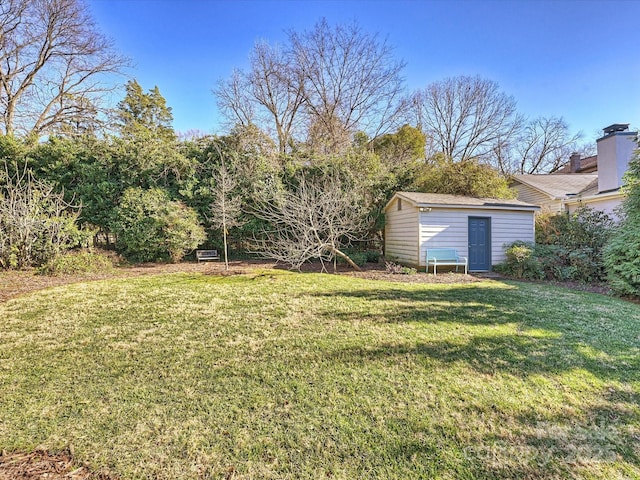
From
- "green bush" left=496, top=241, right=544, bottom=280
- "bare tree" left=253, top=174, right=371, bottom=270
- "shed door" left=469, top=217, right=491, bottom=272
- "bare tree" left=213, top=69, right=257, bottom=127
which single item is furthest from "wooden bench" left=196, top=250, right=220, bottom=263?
"green bush" left=496, top=241, right=544, bottom=280

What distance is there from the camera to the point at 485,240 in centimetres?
1001

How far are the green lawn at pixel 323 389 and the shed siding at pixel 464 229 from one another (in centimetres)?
479

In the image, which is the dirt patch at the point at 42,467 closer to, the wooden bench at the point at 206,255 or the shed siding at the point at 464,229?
the wooden bench at the point at 206,255

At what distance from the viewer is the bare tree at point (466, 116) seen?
21.1m

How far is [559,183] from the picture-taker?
16.0m

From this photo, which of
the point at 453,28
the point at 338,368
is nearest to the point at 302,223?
the point at 338,368

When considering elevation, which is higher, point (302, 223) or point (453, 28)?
point (453, 28)

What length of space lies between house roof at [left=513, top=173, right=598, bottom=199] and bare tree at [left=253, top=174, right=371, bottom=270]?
1040cm

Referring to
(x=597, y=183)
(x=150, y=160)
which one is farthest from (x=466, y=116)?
(x=150, y=160)

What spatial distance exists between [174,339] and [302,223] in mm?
5095

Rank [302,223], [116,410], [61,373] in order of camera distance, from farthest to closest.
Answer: [302,223], [61,373], [116,410]

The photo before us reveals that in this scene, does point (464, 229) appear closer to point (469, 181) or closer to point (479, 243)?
point (479, 243)

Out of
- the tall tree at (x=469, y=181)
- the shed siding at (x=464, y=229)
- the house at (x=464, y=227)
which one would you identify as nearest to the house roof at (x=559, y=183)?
the tall tree at (x=469, y=181)

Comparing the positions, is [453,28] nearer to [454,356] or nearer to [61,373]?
[454,356]
